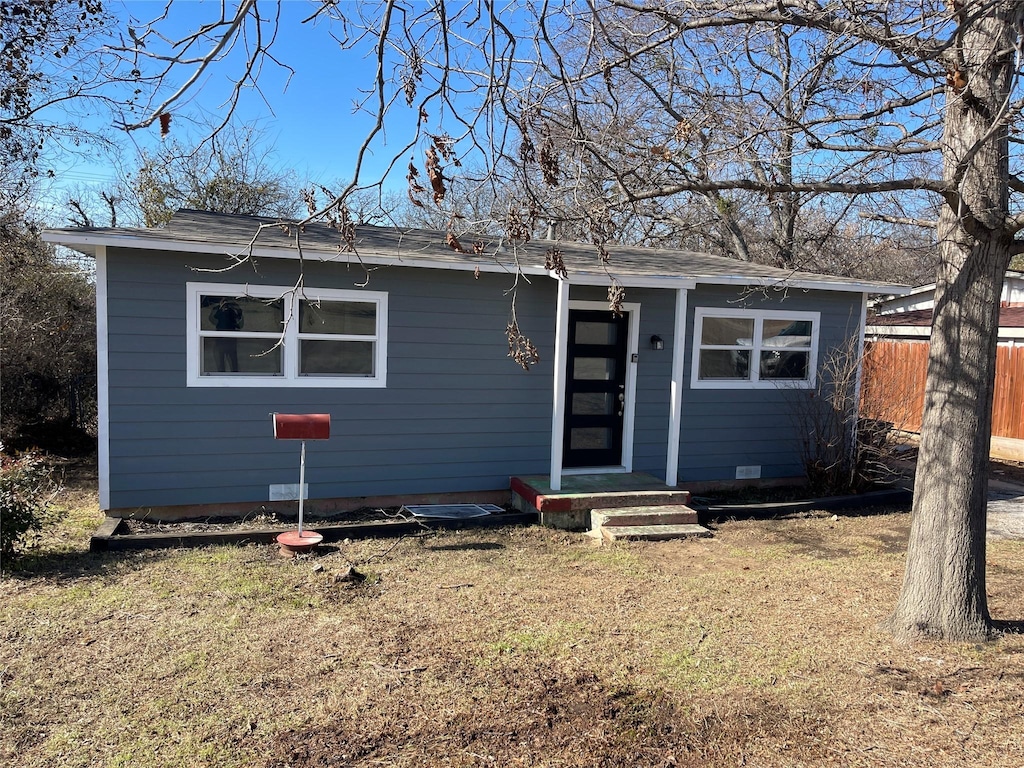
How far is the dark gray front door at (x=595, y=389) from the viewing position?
8453mm

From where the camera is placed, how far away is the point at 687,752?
3236 mm

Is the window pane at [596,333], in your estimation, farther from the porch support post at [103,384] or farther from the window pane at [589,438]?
the porch support post at [103,384]

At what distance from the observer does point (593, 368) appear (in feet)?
28.1

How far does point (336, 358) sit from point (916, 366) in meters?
13.0

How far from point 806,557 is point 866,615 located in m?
1.56

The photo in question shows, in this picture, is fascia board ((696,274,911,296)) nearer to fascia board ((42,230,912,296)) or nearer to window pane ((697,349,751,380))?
fascia board ((42,230,912,296))

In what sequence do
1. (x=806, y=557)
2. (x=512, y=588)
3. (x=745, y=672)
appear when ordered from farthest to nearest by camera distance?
(x=806, y=557)
(x=512, y=588)
(x=745, y=672)

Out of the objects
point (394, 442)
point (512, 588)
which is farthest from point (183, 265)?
point (512, 588)

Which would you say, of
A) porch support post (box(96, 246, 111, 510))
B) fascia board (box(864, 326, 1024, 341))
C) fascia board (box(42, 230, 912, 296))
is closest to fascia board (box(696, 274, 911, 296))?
fascia board (box(42, 230, 912, 296))

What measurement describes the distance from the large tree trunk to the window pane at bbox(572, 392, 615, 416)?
4366 millimetres

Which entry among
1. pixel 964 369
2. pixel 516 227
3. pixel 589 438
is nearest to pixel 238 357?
pixel 589 438

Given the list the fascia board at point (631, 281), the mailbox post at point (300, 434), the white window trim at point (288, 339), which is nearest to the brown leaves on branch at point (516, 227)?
the mailbox post at point (300, 434)

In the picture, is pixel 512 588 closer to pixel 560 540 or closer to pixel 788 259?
pixel 560 540

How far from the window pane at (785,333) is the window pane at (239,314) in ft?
19.0
